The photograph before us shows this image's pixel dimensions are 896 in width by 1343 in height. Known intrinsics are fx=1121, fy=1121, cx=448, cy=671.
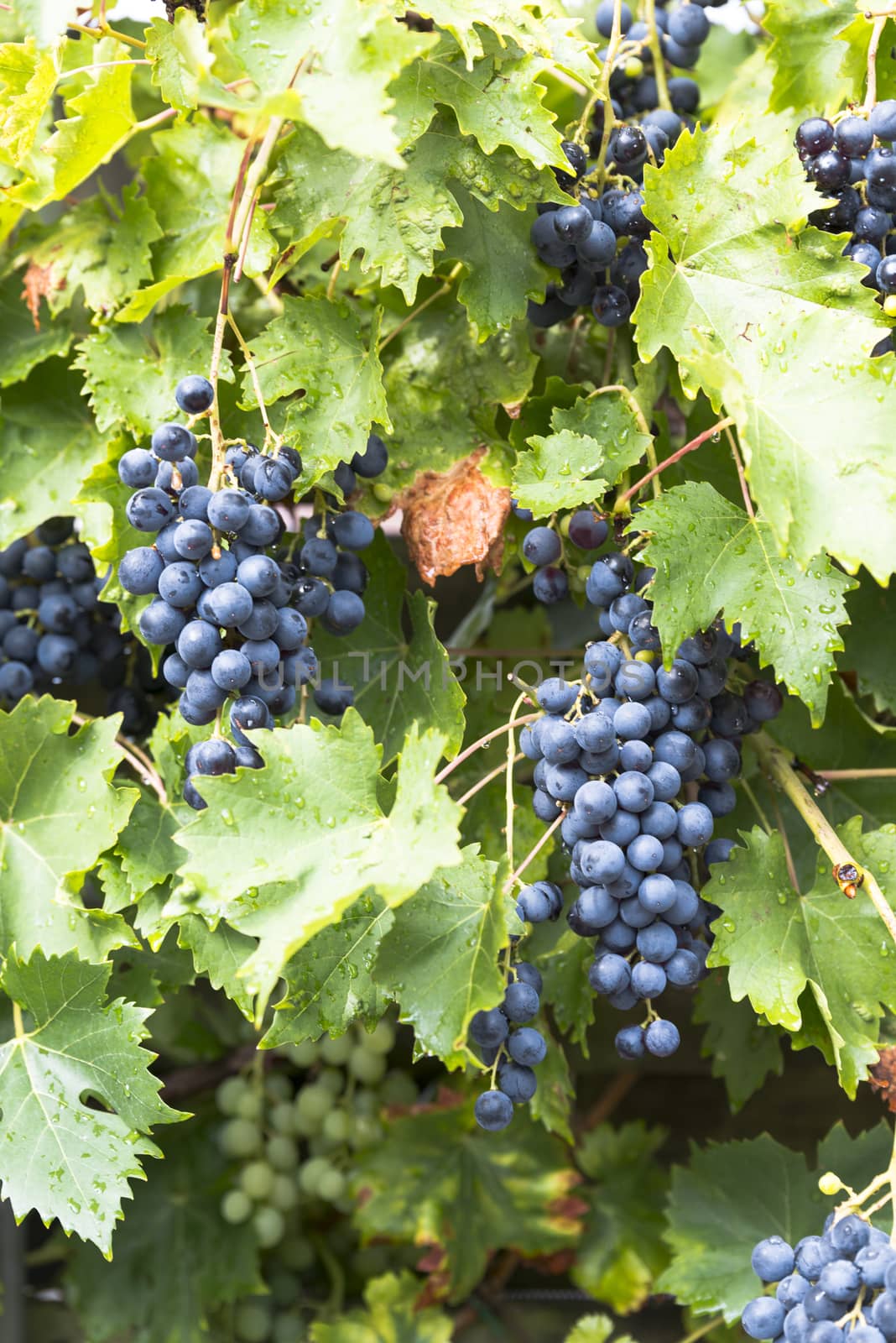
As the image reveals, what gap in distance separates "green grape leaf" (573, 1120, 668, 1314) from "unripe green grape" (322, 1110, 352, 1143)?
1.07 ft

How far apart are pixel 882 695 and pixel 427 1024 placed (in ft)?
1.98

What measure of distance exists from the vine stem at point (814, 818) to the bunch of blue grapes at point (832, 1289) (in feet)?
0.76

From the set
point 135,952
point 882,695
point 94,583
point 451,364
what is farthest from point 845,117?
point 135,952

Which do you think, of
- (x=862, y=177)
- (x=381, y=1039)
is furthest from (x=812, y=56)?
(x=381, y=1039)

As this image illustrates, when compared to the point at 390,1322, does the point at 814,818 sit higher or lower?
higher

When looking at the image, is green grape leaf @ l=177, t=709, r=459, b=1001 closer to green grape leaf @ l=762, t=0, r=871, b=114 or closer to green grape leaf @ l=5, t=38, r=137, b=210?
green grape leaf @ l=5, t=38, r=137, b=210

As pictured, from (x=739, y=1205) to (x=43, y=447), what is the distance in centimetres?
113

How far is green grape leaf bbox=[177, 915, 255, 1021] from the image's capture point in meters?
0.95

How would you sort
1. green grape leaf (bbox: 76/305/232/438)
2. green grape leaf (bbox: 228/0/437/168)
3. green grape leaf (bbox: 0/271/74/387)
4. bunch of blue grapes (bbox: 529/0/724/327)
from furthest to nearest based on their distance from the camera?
green grape leaf (bbox: 0/271/74/387), green grape leaf (bbox: 76/305/232/438), bunch of blue grapes (bbox: 529/0/724/327), green grape leaf (bbox: 228/0/437/168)

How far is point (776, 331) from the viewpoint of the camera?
2.89ft

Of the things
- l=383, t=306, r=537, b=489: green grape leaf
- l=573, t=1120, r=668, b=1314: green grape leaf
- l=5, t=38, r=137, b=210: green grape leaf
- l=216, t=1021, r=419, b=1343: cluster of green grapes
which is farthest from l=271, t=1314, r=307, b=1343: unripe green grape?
l=5, t=38, r=137, b=210: green grape leaf

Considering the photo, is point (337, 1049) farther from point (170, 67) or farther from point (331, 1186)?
point (170, 67)

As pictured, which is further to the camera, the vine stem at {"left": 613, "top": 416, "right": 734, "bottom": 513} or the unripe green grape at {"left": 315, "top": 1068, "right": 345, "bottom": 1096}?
the unripe green grape at {"left": 315, "top": 1068, "right": 345, "bottom": 1096}

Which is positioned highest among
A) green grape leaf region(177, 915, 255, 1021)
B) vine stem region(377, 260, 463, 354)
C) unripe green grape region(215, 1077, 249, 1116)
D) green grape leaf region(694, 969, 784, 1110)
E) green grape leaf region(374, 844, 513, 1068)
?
vine stem region(377, 260, 463, 354)
